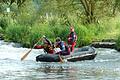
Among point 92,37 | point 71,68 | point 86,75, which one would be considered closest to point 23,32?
point 92,37

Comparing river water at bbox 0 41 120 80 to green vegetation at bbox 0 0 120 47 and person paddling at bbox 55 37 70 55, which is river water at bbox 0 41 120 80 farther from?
green vegetation at bbox 0 0 120 47

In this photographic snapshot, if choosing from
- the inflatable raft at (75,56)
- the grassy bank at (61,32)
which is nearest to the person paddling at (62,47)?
the inflatable raft at (75,56)

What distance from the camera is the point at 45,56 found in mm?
23688

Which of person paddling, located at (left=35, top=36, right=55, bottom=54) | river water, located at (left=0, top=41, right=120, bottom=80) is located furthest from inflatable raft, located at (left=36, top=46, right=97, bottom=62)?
person paddling, located at (left=35, top=36, right=55, bottom=54)

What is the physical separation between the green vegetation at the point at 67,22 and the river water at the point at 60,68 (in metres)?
4.81

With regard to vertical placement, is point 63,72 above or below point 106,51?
above

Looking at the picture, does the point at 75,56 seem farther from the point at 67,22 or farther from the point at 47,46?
the point at 67,22

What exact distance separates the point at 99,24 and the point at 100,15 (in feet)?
12.4

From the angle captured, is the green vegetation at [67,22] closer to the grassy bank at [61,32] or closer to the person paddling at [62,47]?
the grassy bank at [61,32]

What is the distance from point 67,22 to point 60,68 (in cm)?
1535

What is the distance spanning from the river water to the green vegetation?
15.8 feet

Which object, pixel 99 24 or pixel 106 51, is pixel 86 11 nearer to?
pixel 99 24

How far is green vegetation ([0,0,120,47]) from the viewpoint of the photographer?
33031mm

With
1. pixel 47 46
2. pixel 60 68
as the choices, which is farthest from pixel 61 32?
pixel 60 68
